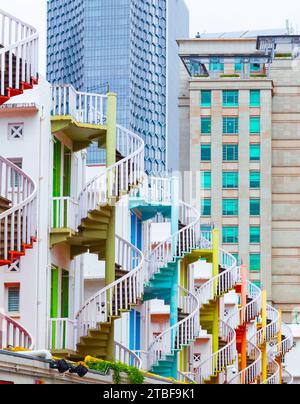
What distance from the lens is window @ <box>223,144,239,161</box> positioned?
12988cm

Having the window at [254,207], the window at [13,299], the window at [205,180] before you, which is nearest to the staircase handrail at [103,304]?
the window at [13,299]

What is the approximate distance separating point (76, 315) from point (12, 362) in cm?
1459

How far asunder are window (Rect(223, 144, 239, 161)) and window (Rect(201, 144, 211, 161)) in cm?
140

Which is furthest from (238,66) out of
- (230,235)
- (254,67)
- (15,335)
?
(15,335)

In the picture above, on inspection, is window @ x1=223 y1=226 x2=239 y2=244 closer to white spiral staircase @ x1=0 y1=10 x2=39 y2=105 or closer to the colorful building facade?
the colorful building facade

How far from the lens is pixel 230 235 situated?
128 m

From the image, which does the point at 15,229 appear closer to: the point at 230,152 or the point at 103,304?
the point at 103,304

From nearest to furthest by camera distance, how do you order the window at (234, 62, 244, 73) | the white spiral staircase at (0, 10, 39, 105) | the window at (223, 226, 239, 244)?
the white spiral staircase at (0, 10, 39, 105) < the window at (223, 226, 239, 244) < the window at (234, 62, 244, 73)

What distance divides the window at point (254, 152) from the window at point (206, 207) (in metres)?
5.57

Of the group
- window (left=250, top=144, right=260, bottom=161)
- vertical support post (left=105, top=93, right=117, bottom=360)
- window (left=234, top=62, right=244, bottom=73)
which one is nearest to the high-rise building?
window (left=250, top=144, right=260, bottom=161)

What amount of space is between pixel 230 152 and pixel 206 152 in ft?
7.02

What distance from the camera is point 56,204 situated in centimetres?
3381

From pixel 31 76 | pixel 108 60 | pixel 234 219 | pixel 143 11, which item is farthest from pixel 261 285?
pixel 31 76

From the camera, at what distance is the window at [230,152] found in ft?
426
